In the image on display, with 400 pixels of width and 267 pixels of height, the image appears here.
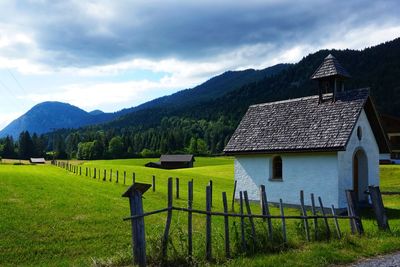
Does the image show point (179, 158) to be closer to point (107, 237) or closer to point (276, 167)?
point (276, 167)

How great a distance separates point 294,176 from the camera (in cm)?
2525

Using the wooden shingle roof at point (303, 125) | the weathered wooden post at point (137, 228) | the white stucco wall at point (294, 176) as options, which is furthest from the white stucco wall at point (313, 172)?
the weathered wooden post at point (137, 228)

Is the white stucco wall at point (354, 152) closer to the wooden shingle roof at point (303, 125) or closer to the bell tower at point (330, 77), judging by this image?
the wooden shingle roof at point (303, 125)

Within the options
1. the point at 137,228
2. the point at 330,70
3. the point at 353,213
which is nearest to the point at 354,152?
the point at 330,70

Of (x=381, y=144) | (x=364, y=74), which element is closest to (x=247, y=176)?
(x=381, y=144)

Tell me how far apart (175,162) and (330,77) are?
83253 mm

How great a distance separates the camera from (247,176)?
2772 cm

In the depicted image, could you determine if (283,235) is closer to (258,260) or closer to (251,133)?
(258,260)

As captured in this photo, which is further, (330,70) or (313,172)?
(330,70)

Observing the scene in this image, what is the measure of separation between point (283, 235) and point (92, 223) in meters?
9.49

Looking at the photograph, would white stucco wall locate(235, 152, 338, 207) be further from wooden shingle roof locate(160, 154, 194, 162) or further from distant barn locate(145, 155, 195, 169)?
wooden shingle roof locate(160, 154, 194, 162)

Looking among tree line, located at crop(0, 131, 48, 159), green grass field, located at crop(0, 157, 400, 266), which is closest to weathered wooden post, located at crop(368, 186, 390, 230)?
green grass field, located at crop(0, 157, 400, 266)

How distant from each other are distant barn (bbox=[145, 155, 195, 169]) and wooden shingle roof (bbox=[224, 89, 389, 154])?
75919 millimetres

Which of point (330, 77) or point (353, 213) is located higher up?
point (330, 77)
